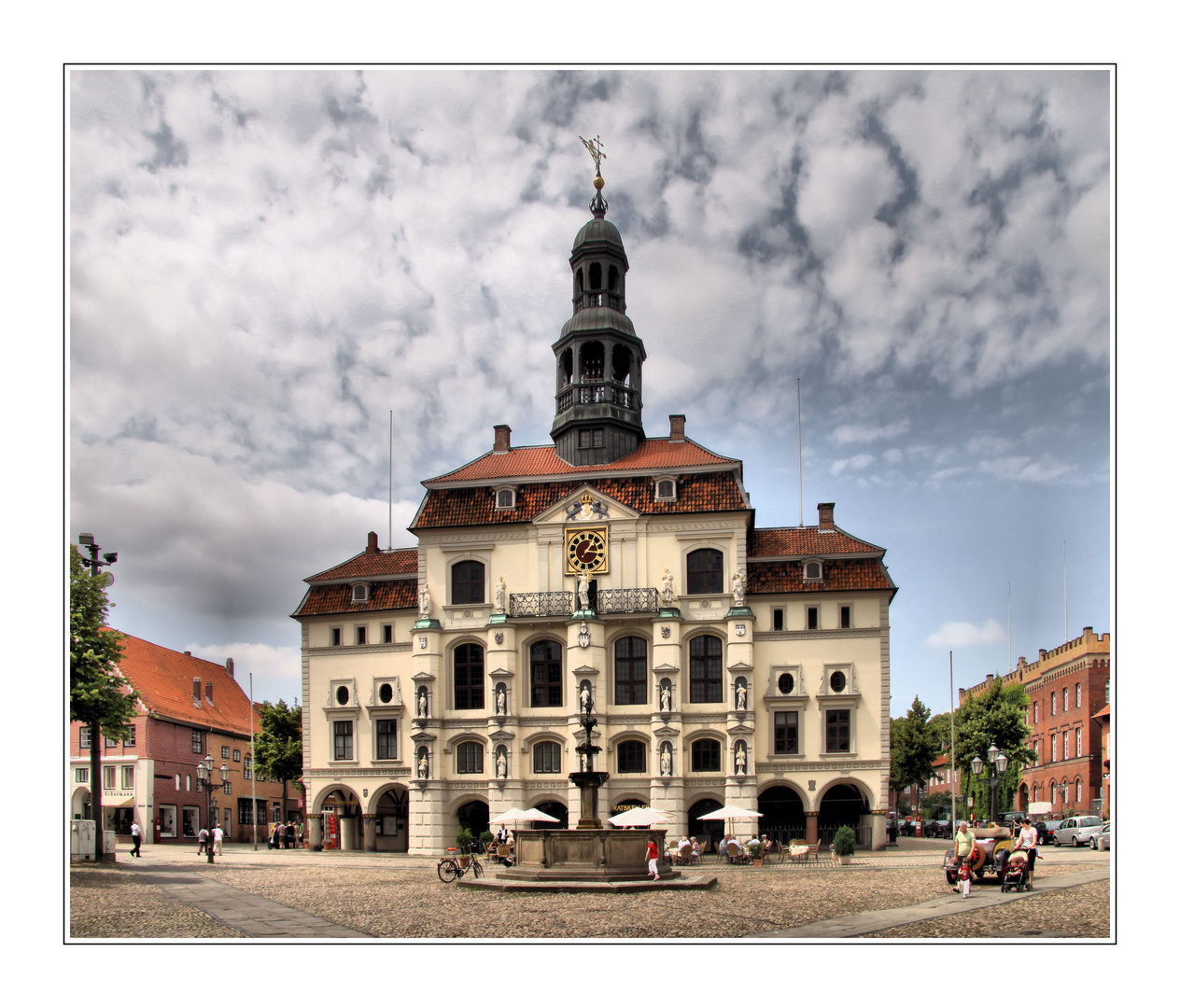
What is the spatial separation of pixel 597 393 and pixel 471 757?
18.5 m

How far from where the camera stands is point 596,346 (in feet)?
196

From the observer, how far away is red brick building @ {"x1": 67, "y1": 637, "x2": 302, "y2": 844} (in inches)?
2687

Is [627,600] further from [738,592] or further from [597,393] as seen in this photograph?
[597,393]

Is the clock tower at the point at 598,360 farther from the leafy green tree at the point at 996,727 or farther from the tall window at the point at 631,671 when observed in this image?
the leafy green tree at the point at 996,727

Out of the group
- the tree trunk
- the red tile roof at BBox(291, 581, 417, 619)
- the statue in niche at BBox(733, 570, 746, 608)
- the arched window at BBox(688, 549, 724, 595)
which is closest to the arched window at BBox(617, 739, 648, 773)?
the arched window at BBox(688, 549, 724, 595)

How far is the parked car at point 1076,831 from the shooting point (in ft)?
170

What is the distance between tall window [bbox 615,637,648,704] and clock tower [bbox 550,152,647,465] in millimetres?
9254

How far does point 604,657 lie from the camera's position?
53750mm

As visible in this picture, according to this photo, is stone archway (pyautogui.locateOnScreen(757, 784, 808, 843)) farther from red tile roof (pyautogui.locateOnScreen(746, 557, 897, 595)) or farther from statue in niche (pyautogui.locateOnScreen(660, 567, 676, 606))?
statue in niche (pyautogui.locateOnScreen(660, 567, 676, 606))

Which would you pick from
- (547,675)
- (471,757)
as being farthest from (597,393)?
(471,757)

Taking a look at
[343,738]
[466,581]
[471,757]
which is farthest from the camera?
[343,738]

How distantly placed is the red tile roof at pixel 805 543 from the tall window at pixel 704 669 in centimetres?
466

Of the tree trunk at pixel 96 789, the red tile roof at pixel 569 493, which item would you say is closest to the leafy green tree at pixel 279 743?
the red tile roof at pixel 569 493
